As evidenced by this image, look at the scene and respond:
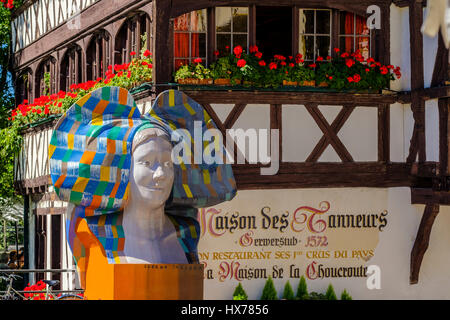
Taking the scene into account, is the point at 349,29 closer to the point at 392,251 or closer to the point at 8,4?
the point at 392,251

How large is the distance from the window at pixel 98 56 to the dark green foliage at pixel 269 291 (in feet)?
16.9

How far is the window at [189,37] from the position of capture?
52.7ft

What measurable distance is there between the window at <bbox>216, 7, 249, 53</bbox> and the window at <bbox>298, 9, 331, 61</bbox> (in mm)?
865

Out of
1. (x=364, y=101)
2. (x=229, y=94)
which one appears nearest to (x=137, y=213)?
(x=229, y=94)

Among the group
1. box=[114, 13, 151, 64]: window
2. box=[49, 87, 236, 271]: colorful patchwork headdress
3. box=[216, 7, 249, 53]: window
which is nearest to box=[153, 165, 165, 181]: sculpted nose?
box=[49, 87, 236, 271]: colorful patchwork headdress

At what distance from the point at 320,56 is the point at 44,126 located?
23.4 feet

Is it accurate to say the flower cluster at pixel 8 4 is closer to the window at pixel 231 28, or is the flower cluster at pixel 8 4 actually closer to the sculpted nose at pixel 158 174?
the window at pixel 231 28

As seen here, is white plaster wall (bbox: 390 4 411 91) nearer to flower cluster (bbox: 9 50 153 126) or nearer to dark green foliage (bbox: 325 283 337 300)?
dark green foliage (bbox: 325 283 337 300)

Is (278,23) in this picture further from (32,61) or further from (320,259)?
(32,61)

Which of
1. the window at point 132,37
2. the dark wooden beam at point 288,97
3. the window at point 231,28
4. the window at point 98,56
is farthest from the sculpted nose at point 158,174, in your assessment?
the window at point 98,56

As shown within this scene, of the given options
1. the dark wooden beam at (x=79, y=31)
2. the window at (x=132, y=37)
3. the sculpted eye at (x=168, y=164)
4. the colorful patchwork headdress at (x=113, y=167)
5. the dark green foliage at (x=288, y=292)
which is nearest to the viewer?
the colorful patchwork headdress at (x=113, y=167)

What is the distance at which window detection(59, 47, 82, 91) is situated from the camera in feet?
68.5

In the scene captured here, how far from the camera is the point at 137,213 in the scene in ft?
35.3

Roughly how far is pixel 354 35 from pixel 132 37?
142 inches
